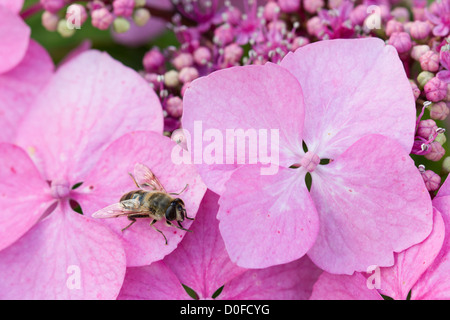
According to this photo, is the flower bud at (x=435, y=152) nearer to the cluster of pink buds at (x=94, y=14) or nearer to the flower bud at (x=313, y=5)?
the flower bud at (x=313, y=5)

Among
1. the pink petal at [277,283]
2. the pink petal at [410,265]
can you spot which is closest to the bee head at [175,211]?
the pink petal at [277,283]

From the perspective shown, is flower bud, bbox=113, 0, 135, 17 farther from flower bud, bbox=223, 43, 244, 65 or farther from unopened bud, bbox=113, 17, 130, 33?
flower bud, bbox=223, 43, 244, 65

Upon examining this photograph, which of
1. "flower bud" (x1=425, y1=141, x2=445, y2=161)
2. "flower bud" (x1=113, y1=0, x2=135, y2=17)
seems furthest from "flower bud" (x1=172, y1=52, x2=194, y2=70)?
"flower bud" (x1=425, y1=141, x2=445, y2=161)

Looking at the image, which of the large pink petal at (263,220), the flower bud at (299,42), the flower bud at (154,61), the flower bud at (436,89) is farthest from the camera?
the flower bud at (154,61)

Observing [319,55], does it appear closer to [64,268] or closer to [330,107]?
[330,107]

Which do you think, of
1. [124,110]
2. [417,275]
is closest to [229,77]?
[124,110]
